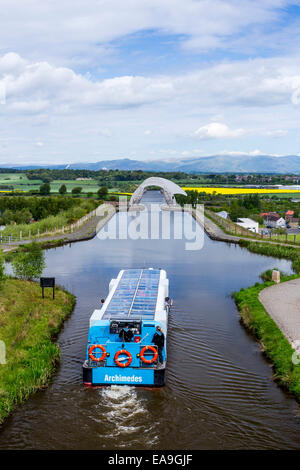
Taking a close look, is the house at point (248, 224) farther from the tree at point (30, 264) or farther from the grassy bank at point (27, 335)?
the grassy bank at point (27, 335)

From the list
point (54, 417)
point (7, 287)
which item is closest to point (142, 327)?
point (54, 417)

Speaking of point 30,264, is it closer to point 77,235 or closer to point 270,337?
point 270,337

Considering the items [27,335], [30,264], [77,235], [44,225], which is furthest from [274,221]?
[27,335]

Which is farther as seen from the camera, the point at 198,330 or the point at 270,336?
the point at 198,330

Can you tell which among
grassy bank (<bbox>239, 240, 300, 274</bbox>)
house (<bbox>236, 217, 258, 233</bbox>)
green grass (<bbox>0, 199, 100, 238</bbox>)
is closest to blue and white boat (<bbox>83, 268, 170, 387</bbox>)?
grassy bank (<bbox>239, 240, 300, 274</bbox>)
